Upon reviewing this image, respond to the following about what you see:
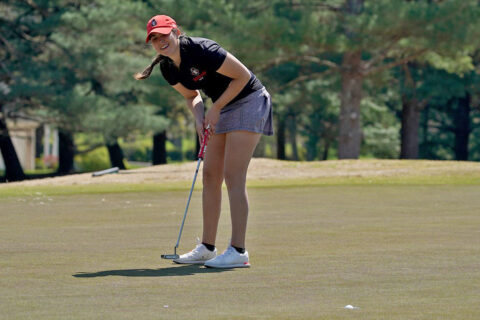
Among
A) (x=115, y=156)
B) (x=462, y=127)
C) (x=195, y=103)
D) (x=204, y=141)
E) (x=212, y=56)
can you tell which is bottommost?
(x=115, y=156)

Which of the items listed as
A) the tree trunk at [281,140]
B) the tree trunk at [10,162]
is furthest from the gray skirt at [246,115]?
the tree trunk at [281,140]

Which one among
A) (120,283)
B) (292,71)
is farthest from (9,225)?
(292,71)

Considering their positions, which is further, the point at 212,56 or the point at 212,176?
the point at 212,176

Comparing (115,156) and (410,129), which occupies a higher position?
(410,129)

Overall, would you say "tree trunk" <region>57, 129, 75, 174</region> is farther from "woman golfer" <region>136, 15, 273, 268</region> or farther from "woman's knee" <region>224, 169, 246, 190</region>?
"woman's knee" <region>224, 169, 246, 190</region>

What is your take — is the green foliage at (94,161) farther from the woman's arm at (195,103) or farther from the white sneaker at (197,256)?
the white sneaker at (197,256)

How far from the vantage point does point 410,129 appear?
38688mm

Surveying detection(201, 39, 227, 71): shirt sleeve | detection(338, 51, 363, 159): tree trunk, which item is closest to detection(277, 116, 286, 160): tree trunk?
detection(338, 51, 363, 159): tree trunk

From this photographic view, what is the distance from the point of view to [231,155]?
6.45 m

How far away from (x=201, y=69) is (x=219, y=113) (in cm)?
35

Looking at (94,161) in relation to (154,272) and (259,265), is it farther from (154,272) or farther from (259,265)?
(154,272)

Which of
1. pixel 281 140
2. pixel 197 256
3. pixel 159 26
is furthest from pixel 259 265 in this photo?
pixel 281 140

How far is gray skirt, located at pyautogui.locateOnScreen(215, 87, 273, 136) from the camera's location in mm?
6418

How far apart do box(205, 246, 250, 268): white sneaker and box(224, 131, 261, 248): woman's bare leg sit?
21 cm
